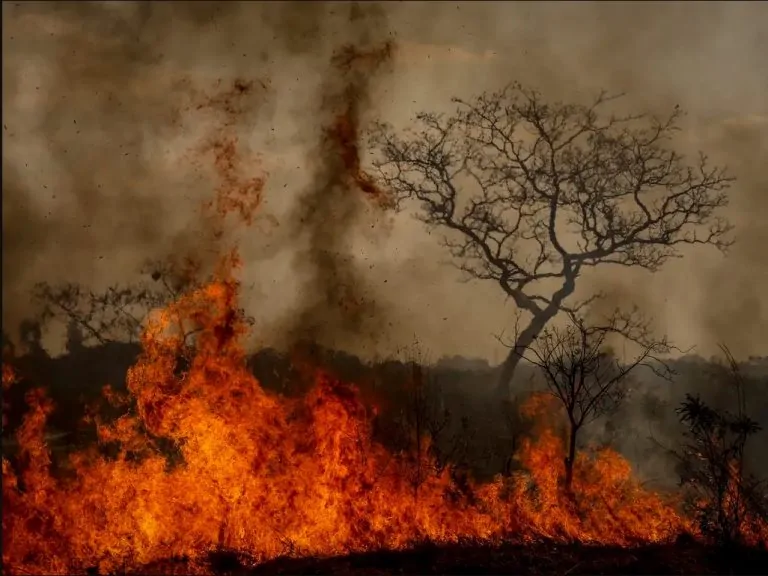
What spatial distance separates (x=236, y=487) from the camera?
312 inches

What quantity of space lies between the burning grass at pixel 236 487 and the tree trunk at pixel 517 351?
108 cm

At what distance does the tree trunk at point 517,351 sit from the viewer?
893 cm

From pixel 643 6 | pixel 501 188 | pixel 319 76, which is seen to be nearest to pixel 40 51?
pixel 319 76

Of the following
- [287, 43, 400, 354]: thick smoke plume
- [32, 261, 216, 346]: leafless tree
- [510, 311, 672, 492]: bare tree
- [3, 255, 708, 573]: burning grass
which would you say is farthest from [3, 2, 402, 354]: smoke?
[510, 311, 672, 492]: bare tree

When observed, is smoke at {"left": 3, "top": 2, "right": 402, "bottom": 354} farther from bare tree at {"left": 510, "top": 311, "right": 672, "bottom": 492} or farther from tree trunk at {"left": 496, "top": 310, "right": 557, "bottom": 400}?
bare tree at {"left": 510, "top": 311, "right": 672, "bottom": 492}

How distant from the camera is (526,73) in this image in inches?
350

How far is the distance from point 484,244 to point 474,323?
108 cm

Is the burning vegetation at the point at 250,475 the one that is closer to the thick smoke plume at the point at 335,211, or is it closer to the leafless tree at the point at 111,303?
the thick smoke plume at the point at 335,211

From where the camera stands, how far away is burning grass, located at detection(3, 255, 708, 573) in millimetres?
7750

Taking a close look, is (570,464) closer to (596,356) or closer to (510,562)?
(596,356)

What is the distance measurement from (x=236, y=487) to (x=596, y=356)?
189 inches

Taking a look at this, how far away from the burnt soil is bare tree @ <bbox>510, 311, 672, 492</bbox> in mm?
1514

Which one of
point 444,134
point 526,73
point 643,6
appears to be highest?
point 643,6

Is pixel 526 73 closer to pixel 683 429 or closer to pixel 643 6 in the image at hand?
pixel 643 6
